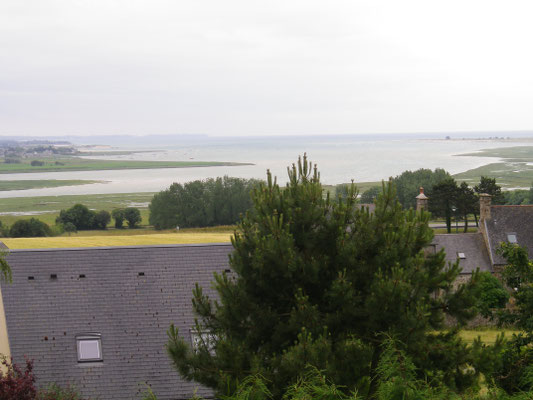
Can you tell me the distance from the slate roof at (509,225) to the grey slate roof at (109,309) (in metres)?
22.3

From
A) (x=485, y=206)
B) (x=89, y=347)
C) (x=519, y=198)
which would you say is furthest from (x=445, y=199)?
(x=89, y=347)

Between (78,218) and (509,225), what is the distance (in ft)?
182

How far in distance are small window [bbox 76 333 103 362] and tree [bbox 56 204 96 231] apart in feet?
201

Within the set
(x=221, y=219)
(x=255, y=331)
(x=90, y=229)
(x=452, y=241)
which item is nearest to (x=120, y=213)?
(x=90, y=229)

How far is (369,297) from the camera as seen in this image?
33.7ft

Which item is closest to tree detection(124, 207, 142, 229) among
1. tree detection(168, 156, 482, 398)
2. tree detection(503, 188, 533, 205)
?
tree detection(503, 188, 533, 205)

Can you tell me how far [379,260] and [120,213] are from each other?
227 ft

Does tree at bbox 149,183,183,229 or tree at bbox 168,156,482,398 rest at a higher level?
tree at bbox 168,156,482,398

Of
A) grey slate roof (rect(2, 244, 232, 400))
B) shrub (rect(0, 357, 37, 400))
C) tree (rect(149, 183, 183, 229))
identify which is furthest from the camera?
tree (rect(149, 183, 183, 229))

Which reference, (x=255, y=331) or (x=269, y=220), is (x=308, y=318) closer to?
(x=255, y=331)

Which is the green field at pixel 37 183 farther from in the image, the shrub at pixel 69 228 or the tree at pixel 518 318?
the tree at pixel 518 318

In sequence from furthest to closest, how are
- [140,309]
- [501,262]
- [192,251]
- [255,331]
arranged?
1. [501,262]
2. [192,251]
3. [140,309]
4. [255,331]

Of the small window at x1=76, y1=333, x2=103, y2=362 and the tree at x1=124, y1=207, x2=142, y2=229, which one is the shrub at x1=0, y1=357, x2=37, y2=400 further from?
the tree at x1=124, y1=207, x2=142, y2=229

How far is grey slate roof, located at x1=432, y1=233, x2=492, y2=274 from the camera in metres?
32.7
